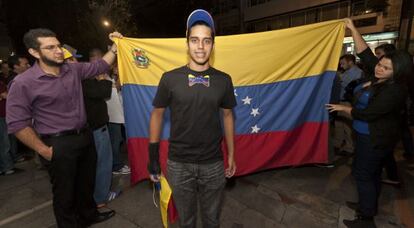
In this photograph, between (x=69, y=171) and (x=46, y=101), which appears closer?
(x=46, y=101)

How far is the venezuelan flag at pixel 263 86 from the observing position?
3301 millimetres

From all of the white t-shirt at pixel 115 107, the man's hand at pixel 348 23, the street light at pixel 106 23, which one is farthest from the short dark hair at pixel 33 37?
the street light at pixel 106 23

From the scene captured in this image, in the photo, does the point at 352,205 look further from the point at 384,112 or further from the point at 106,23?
the point at 106,23

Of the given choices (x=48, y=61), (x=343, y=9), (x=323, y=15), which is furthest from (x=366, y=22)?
(x=48, y=61)

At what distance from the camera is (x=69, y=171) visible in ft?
8.25

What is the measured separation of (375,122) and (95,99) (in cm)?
309

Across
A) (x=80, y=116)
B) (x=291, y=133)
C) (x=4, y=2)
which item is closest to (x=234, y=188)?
(x=291, y=133)

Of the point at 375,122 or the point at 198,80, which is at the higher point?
the point at 198,80

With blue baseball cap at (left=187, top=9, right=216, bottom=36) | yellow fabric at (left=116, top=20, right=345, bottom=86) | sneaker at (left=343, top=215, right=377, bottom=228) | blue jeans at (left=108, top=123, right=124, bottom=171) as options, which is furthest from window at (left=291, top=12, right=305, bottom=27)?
blue baseball cap at (left=187, top=9, right=216, bottom=36)

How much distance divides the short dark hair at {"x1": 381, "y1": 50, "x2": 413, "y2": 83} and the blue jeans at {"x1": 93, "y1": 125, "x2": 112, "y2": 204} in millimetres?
3252

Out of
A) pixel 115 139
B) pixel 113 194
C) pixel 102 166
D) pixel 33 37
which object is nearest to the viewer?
pixel 33 37

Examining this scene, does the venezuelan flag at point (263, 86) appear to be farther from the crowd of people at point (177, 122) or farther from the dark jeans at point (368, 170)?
the dark jeans at point (368, 170)

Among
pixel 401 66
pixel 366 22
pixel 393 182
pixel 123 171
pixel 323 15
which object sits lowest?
pixel 393 182

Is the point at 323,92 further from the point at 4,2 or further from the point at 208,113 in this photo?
the point at 4,2
